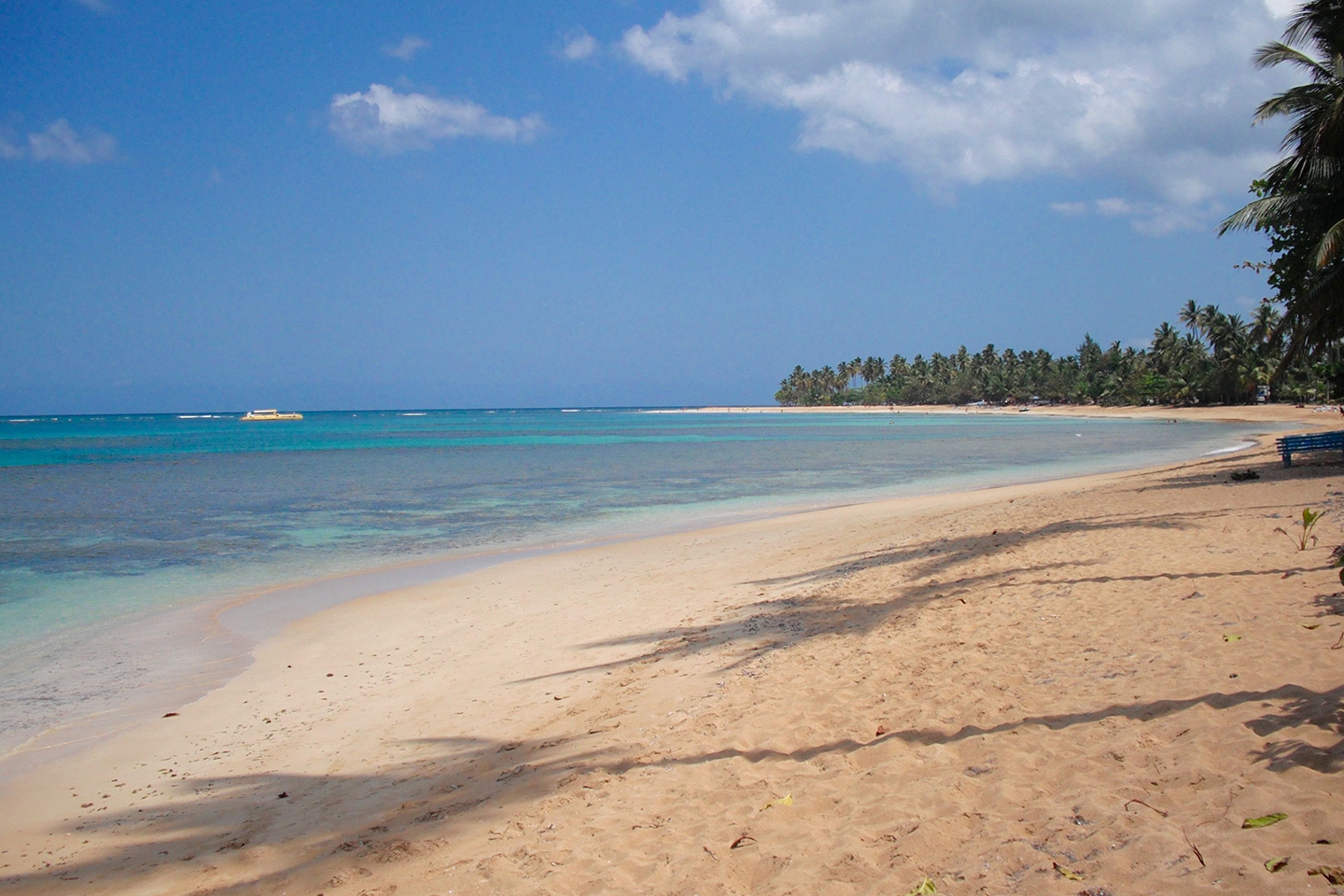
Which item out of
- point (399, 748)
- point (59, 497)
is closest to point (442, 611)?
point (399, 748)

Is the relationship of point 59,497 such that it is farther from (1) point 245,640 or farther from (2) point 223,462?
(1) point 245,640

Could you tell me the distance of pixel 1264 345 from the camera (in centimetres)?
7131

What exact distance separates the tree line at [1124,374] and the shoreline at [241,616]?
44.0 feet

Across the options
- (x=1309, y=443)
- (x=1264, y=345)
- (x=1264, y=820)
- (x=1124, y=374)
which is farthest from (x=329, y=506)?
(x=1124, y=374)

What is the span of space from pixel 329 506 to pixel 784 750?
2297 cm

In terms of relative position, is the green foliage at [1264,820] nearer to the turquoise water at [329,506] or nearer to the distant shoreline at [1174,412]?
the turquoise water at [329,506]

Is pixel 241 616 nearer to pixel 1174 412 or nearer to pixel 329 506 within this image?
pixel 329 506

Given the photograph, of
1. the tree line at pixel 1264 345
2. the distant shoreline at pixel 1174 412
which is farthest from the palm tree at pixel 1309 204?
the distant shoreline at pixel 1174 412

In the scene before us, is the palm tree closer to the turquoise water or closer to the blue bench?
the blue bench

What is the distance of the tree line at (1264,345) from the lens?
47.9 feet

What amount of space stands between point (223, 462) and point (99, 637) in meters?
40.3

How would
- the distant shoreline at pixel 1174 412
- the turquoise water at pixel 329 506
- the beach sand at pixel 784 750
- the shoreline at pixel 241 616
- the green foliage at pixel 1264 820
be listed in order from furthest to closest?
the distant shoreline at pixel 1174 412
the turquoise water at pixel 329 506
the shoreline at pixel 241 616
the beach sand at pixel 784 750
the green foliage at pixel 1264 820

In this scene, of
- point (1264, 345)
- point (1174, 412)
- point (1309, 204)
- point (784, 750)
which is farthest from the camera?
point (1174, 412)

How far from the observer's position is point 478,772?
561 cm
